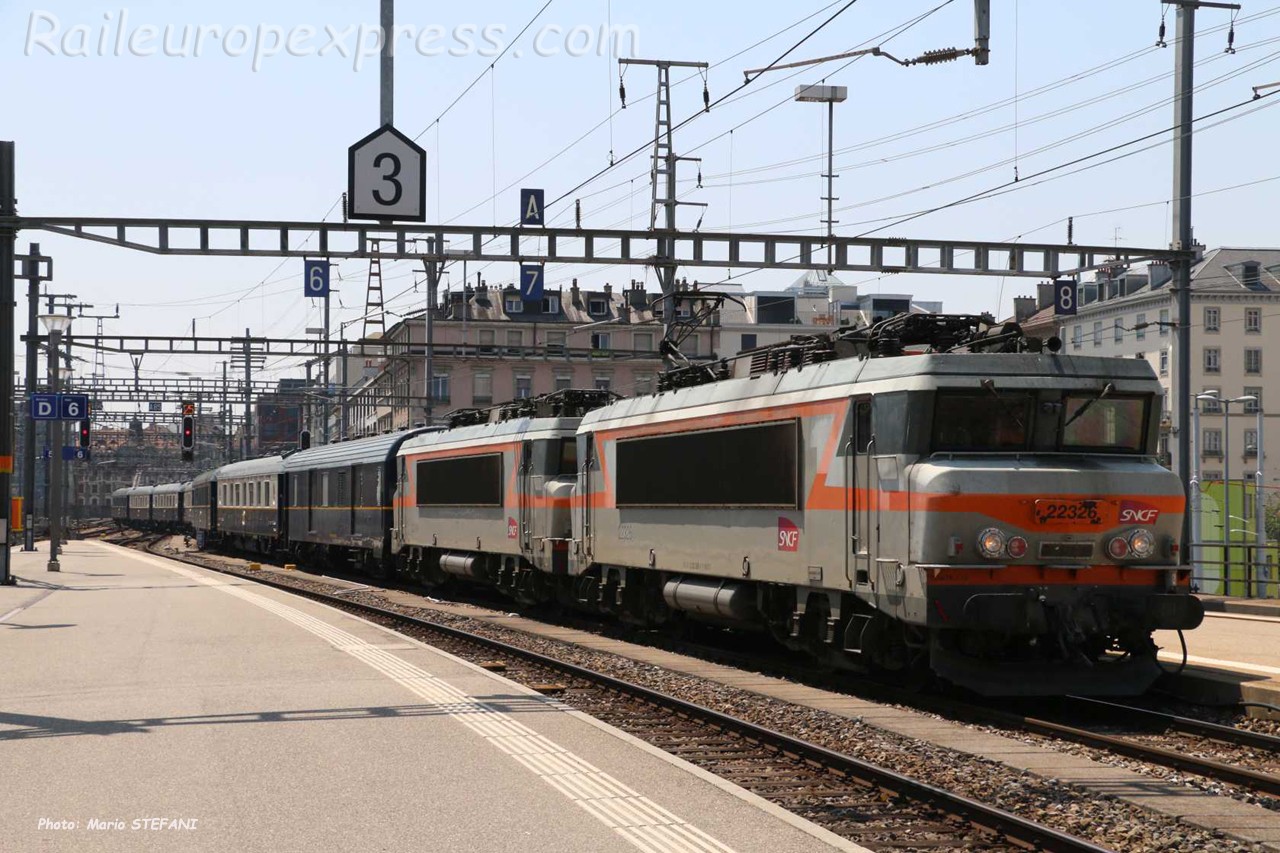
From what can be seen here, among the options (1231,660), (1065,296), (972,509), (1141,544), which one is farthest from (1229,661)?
(1065,296)

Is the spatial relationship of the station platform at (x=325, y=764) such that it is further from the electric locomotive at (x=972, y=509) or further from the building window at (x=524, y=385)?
the building window at (x=524, y=385)

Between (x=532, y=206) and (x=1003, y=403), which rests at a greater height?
(x=532, y=206)

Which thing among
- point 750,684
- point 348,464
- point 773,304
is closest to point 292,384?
point 773,304

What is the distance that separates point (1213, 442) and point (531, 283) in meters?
78.4

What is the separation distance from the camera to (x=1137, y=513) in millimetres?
13180

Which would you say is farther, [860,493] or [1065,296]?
[1065,296]

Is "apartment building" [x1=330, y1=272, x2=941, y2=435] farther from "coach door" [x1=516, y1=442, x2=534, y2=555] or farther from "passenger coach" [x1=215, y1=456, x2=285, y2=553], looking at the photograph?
"coach door" [x1=516, y1=442, x2=534, y2=555]

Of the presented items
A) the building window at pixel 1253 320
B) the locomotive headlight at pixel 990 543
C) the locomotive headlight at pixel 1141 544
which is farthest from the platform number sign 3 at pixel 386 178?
the building window at pixel 1253 320

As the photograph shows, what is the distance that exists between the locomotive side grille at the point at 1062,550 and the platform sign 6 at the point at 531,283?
18.2 m

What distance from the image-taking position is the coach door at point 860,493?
543 inches

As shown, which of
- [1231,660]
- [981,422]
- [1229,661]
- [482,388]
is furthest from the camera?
[482,388]

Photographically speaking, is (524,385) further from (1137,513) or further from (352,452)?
(1137,513)

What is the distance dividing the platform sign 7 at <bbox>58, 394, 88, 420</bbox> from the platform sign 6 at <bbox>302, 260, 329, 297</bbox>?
30.4 feet

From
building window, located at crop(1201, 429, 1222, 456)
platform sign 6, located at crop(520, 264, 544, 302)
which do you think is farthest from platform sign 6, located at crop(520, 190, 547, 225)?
building window, located at crop(1201, 429, 1222, 456)
